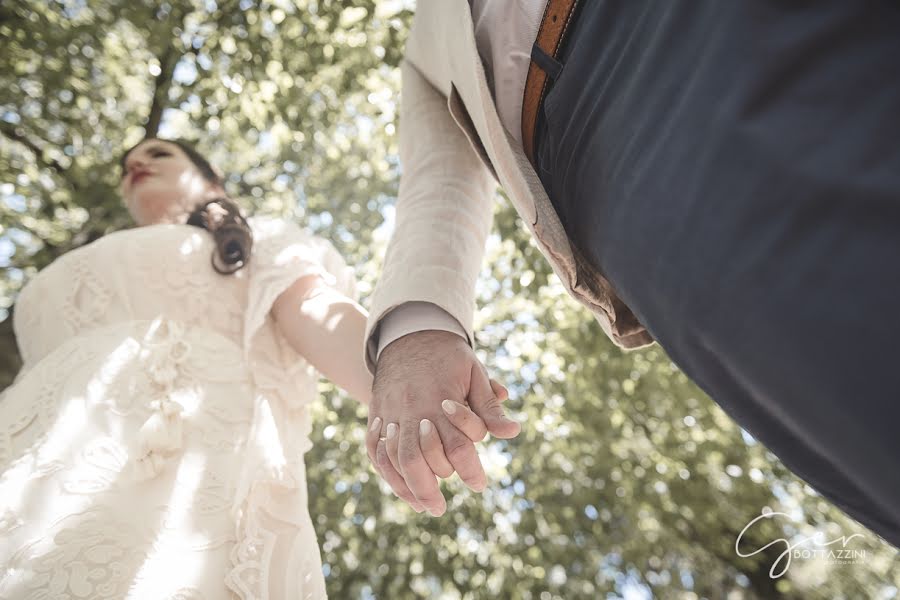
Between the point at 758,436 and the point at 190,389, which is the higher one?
the point at 758,436

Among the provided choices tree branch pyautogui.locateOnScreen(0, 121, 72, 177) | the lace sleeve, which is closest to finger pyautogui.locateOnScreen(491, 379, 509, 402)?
the lace sleeve

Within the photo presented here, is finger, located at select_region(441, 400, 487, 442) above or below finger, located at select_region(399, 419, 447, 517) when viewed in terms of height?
above

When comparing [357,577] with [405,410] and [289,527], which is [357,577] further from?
[405,410]

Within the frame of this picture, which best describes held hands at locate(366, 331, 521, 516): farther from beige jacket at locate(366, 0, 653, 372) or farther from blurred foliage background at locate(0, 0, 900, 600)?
blurred foliage background at locate(0, 0, 900, 600)

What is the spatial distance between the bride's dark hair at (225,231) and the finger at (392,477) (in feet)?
4.31

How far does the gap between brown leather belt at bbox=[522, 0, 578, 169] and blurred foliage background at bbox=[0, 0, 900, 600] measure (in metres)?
3.64

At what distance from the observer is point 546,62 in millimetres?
1077

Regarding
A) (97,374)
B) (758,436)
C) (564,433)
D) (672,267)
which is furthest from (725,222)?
(564,433)

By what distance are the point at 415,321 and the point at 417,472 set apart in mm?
302

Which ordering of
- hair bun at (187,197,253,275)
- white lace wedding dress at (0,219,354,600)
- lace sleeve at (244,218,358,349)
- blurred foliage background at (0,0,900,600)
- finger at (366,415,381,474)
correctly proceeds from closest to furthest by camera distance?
1. finger at (366,415,381,474)
2. white lace wedding dress at (0,219,354,600)
3. lace sleeve at (244,218,358,349)
4. hair bun at (187,197,253,275)
5. blurred foliage background at (0,0,900,600)

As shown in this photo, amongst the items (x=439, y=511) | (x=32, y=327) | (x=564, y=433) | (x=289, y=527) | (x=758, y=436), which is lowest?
(x=564, y=433)

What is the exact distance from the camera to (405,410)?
3.45 ft

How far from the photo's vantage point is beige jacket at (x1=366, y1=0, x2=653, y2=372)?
1.13 metres

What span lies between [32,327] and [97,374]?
2.01 ft
